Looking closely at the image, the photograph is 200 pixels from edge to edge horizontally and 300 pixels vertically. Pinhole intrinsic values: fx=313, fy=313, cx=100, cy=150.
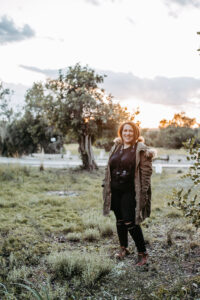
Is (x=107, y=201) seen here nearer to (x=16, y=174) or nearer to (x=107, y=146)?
(x=16, y=174)

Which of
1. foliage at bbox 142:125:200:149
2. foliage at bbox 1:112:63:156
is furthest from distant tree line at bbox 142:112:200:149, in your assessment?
foliage at bbox 1:112:63:156

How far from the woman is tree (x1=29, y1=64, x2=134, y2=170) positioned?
541 inches

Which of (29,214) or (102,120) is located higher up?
(102,120)

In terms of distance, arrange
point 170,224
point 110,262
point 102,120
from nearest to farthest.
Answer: point 110,262, point 170,224, point 102,120

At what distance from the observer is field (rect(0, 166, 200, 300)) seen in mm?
3623

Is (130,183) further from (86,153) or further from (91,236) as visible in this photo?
(86,153)

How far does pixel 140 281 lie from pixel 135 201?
104 centimetres

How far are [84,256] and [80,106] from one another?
49.0 feet

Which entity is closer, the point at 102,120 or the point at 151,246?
the point at 151,246

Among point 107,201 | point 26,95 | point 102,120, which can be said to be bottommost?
point 107,201

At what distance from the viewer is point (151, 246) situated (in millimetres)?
5434

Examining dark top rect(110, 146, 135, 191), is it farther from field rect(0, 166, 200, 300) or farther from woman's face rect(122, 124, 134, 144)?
field rect(0, 166, 200, 300)

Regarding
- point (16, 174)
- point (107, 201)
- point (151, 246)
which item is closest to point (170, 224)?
point (151, 246)

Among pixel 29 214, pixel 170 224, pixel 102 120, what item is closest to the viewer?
pixel 170 224
